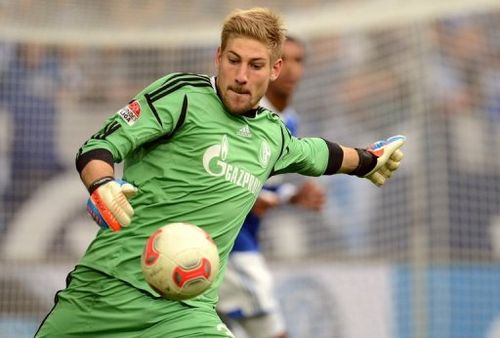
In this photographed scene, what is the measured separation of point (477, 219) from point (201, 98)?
6.33 metres

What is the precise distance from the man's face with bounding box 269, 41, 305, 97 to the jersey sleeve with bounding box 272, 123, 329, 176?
2291 mm

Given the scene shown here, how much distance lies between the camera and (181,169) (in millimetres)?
4367

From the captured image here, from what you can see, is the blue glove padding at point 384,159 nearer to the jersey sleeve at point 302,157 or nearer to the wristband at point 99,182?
the jersey sleeve at point 302,157

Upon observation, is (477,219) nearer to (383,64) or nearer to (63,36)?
(383,64)

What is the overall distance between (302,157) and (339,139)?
5.83 metres

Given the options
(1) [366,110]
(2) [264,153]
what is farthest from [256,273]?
Answer: (1) [366,110]

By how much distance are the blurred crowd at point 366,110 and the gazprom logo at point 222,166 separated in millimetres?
5837

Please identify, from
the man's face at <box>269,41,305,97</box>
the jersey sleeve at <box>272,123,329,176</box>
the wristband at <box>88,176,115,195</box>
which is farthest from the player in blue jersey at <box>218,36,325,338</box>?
the wristband at <box>88,176,115,195</box>

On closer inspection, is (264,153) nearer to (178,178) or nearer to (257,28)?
(178,178)

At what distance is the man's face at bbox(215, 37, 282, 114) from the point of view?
14.4 feet

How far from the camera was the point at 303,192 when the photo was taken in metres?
7.54

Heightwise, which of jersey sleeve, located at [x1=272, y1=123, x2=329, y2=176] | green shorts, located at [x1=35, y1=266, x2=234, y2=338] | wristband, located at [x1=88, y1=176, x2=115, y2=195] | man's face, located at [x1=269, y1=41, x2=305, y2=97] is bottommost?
green shorts, located at [x1=35, y1=266, x2=234, y2=338]

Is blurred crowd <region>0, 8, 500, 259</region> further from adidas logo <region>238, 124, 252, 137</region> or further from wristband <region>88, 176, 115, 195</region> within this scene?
wristband <region>88, 176, 115, 195</region>

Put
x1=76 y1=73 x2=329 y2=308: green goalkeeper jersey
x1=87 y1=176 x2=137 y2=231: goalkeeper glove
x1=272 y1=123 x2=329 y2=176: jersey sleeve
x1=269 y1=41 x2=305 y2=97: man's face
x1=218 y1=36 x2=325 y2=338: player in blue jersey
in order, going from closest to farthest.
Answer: x1=87 y1=176 x2=137 y2=231: goalkeeper glove
x1=76 y1=73 x2=329 y2=308: green goalkeeper jersey
x1=272 y1=123 x2=329 y2=176: jersey sleeve
x1=269 y1=41 x2=305 y2=97: man's face
x1=218 y1=36 x2=325 y2=338: player in blue jersey
